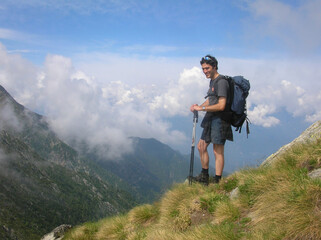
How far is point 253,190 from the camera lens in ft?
18.9

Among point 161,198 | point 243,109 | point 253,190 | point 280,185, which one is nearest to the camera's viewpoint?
point 280,185

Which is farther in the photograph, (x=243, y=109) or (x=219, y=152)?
(x=219, y=152)

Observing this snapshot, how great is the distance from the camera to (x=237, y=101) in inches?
272

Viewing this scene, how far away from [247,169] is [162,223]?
3262mm

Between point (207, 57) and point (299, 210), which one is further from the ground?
point (207, 57)

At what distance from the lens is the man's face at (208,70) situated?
293 inches

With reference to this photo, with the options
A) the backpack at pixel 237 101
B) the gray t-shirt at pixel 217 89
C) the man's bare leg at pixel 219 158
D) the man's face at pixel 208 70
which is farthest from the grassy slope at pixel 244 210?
the man's face at pixel 208 70

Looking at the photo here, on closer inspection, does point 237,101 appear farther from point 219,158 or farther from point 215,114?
point 219,158

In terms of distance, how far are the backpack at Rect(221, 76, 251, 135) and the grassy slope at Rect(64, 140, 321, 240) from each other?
1660 mm

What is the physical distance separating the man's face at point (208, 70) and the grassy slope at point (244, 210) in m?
3.25

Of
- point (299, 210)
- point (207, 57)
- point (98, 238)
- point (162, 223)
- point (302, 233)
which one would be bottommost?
point (98, 238)

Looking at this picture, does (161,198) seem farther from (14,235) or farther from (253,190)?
(14,235)

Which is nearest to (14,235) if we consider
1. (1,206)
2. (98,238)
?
(1,206)

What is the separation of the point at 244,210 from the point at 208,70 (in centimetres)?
425
